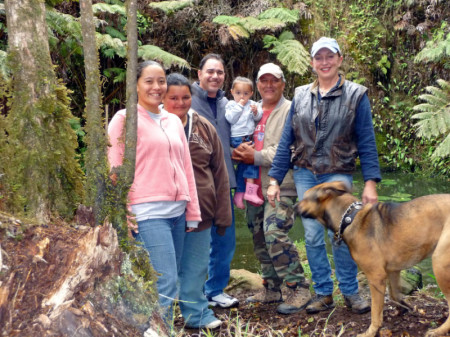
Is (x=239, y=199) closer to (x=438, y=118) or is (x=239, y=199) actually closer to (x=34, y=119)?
(x=34, y=119)

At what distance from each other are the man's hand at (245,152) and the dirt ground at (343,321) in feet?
4.97

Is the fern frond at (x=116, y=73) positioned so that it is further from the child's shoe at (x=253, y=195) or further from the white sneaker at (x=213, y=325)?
the white sneaker at (x=213, y=325)

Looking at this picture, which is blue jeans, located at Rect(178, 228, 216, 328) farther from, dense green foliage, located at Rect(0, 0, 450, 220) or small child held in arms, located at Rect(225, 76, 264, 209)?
dense green foliage, located at Rect(0, 0, 450, 220)

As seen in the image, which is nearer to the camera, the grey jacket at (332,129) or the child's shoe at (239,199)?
the grey jacket at (332,129)

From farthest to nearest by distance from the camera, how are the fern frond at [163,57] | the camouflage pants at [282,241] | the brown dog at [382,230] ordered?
the fern frond at [163,57], the camouflage pants at [282,241], the brown dog at [382,230]

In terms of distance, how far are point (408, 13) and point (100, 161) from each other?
41.6ft

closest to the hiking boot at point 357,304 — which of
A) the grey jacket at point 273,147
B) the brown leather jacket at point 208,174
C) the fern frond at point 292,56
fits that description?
the grey jacket at point 273,147

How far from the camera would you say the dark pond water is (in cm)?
760

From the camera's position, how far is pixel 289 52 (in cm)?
1174

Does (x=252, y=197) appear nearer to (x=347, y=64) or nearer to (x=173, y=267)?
(x=173, y=267)

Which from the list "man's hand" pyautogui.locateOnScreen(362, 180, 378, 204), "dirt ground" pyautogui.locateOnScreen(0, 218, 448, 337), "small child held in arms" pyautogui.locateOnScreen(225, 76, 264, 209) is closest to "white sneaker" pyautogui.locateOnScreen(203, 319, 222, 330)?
"small child held in arms" pyautogui.locateOnScreen(225, 76, 264, 209)

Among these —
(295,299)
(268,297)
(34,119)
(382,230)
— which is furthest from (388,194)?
(34,119)

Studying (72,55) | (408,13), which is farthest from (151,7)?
(408,13)

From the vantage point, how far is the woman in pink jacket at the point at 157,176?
342 centimetres
